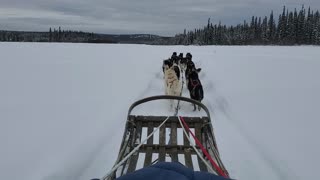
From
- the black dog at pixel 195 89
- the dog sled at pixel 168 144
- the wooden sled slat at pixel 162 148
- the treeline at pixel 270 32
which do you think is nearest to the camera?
the dog sled at pixel 168 144

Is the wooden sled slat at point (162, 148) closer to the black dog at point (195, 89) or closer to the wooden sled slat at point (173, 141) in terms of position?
the wooden sled slat at point (173, 141)

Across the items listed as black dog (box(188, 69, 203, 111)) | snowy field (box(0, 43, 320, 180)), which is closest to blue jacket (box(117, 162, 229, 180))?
snowy field (box(0, 43, 320, 180))

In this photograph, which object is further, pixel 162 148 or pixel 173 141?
pixel 173 141

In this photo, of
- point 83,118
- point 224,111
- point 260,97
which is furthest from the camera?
point 260,97

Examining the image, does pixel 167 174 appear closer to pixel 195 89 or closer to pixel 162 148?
pixel 162 148

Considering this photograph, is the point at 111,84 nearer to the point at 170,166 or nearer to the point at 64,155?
the point at 64,155

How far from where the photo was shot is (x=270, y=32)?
76.3 metres

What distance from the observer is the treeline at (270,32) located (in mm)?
69562

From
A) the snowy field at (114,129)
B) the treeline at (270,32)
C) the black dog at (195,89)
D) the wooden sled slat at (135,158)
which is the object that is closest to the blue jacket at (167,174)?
the wooden sled slat at (135,158)

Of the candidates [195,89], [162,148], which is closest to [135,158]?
[162,148]

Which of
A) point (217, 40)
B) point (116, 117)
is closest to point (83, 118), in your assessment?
point (116, 117)

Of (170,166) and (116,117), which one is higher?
(170,166)

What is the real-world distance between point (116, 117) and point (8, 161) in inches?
101

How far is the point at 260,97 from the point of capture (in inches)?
360
